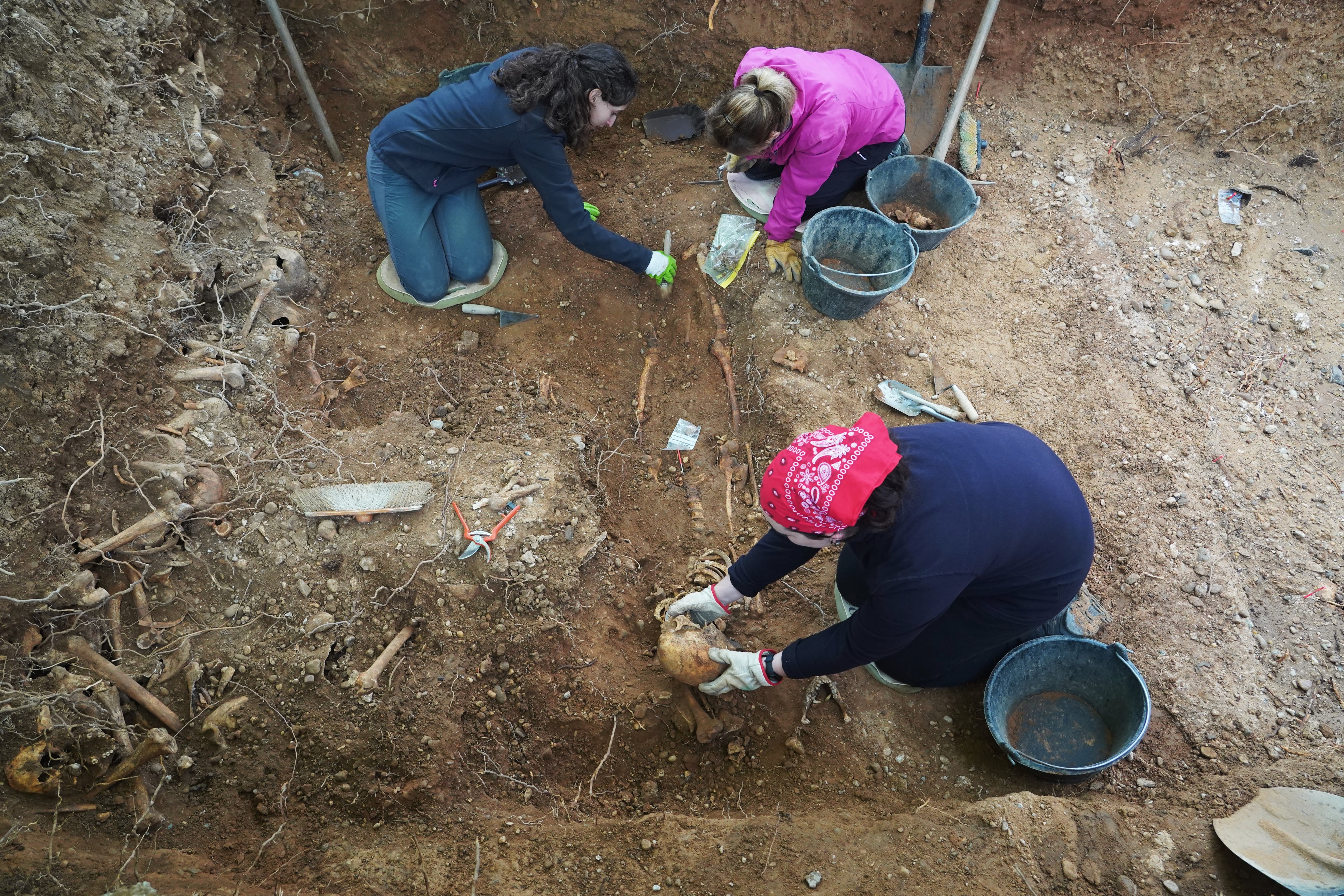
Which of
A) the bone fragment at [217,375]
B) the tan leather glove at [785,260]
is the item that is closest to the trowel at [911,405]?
the tan leather glove at [785,260]

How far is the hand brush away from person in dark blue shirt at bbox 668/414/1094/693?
1.40 m

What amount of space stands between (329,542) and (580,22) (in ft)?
11.9

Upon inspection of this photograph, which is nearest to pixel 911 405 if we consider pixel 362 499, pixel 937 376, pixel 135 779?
pixel 937 376

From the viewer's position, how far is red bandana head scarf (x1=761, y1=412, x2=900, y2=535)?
1789 mm

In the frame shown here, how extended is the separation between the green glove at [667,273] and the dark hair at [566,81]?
844mm

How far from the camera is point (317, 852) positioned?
2.33 meters

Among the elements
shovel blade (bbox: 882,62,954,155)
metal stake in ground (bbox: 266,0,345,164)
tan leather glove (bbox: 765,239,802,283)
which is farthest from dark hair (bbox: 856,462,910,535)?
metal stake in ground (bbox: 266,0,345,164)

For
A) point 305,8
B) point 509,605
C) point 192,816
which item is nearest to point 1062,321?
point 509,605

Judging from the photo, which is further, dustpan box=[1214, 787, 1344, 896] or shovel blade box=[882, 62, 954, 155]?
shovel blade box=[882, 62, 954, 155]

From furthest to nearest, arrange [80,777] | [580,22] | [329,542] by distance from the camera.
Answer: [580,22] < [329,542] < [80,777]

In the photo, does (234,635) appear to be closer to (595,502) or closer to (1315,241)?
(595,502)

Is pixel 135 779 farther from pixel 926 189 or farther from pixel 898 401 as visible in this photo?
pixel 926 189

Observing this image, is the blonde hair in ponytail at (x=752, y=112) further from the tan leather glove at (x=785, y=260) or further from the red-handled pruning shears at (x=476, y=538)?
the red-handled pruning shears at (x=476, y=538)

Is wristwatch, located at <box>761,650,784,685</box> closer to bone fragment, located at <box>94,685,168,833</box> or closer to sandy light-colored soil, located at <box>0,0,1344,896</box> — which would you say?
sandy light-colored soil, located at <box>0,0,1344,896</box>
